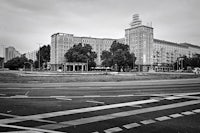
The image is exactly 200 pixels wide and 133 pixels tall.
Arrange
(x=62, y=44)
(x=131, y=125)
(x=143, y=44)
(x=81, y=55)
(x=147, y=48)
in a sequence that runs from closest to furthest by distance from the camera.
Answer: (x=131, y=125) → (x=81, y=55) → (x=143, y=44) → (x=147, y=48) → (x=62, y=44)

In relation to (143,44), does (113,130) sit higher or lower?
lower

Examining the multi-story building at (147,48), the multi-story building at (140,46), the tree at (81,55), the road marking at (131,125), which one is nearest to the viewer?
the road marking at (131,125)

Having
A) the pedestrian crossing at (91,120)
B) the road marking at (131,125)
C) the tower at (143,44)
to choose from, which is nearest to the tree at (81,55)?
the tower at (143,44)

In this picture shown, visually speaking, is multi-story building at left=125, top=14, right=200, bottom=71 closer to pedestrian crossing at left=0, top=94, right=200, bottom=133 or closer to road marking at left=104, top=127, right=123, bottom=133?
pedestrian crossing at left=0, top=94, right=200, bottom=133

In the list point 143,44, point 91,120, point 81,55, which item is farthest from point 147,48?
point 91,120

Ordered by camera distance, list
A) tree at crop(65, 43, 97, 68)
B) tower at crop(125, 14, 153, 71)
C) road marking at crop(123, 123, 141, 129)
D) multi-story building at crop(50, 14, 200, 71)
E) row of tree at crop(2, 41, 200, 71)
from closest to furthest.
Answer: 1. road marking at crop(123, 123, 141, 129)
2. row of tree at crop(2, 41, 200, 71)
3. tree at crop(65, 43, 97, 68)
4. tower at crop(125, 14, 153, 71)
5. multi-story building at crop(50, 14, 200, 71)

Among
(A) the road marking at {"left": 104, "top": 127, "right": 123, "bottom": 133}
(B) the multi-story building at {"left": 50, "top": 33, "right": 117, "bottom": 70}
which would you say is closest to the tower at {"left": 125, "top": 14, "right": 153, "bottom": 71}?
(B) the multi-story building at {"left": 50, "top": 33, "right": 117, "bottom": 70}

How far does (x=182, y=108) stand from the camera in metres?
8.05

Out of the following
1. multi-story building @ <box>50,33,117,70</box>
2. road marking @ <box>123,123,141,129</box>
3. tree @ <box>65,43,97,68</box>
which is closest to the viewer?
road marking @ <box>123,123,141,129</box>

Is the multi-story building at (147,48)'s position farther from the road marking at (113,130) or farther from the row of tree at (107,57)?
the road marking at (113,130)

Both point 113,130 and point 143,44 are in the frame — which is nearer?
point 113,130

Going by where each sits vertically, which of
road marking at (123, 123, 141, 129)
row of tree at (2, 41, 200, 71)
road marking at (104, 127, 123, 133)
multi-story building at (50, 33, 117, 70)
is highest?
multi-story building at (50, 33, 117, 70)

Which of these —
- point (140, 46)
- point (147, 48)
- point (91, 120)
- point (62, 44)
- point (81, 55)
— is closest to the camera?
point (91, 120)

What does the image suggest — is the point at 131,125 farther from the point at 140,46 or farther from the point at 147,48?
the point at 140,46
